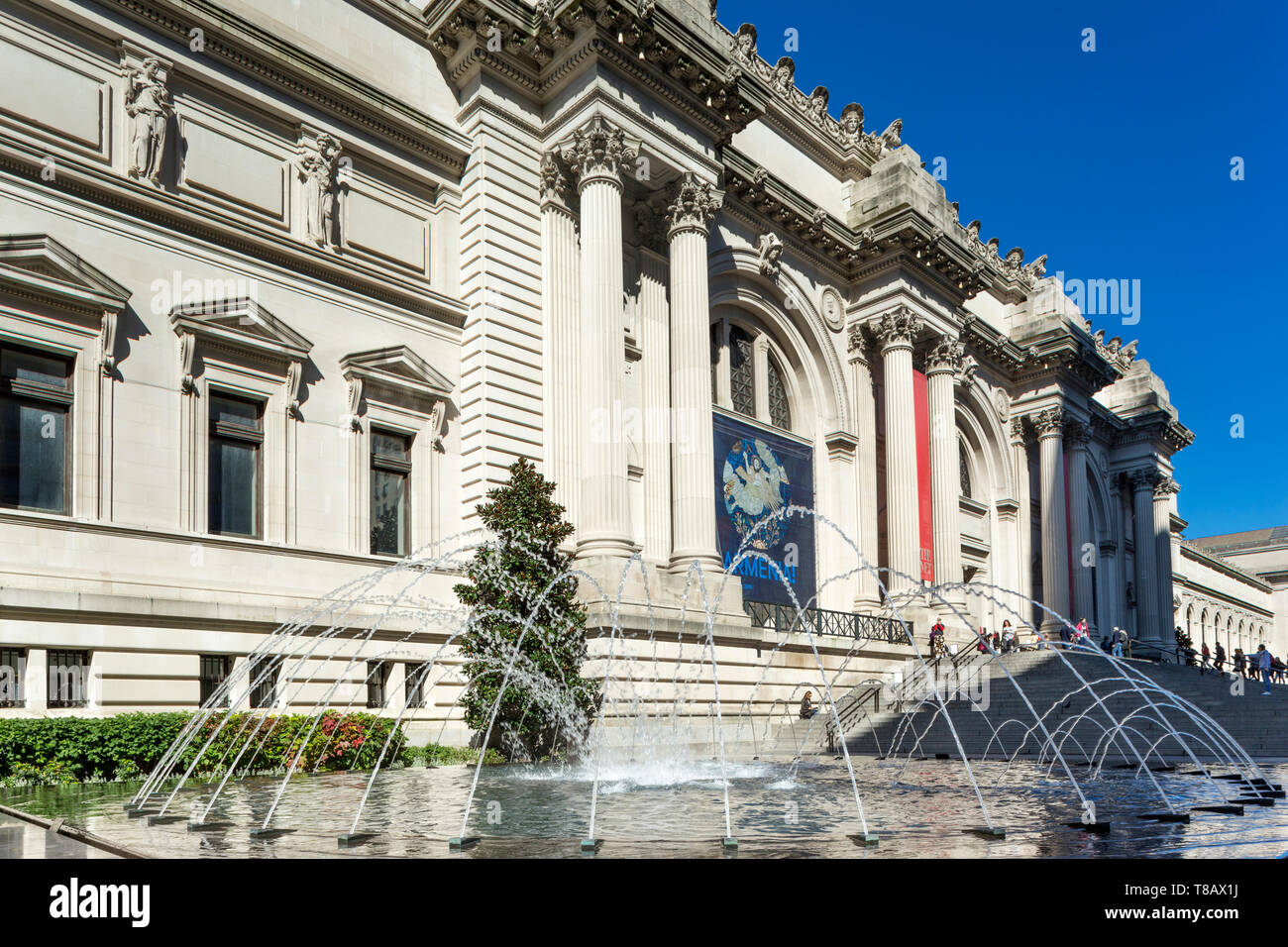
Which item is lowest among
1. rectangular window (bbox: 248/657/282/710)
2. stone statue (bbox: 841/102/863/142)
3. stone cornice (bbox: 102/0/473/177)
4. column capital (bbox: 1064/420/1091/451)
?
rectangular window (bbox: 248/657/282/710)

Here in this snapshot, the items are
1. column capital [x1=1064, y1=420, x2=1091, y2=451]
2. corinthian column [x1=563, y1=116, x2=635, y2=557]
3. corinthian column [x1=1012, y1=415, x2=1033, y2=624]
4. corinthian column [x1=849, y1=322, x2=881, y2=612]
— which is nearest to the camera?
corinthian column [x1=563, y1=116, x2=635, y2=557]

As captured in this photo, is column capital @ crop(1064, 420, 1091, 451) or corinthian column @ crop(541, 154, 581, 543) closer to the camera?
corinthian column @ crop(541, 154, 581, 543)

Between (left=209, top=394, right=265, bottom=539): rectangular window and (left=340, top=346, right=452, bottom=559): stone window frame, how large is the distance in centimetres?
205

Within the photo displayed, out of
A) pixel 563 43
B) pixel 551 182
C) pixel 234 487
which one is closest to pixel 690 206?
pixel 551 182

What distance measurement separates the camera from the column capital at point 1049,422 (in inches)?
1929

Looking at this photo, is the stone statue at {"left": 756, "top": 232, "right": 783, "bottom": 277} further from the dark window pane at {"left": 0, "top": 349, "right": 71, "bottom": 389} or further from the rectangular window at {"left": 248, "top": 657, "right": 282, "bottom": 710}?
the dark window pane at {"left": 0, "top": 349, "right": 71, "bottom": 389}

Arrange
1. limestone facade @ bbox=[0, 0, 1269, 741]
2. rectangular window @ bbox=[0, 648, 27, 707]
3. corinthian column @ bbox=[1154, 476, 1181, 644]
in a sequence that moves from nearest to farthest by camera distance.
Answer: rectangular window @ bbox=[0, 648, 27, 707] < limestone facade @ bbox=[0, 0, 1269, 741] < corinthian column @ bbox=[1154, 476, 1181, 644]

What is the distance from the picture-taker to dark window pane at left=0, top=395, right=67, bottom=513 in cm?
1738

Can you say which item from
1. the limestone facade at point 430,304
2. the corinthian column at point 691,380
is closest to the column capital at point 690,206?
the corinthian column at point 691,380

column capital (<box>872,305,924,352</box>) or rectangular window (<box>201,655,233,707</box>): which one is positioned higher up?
column capital (<box>872,305,924,352</box>)

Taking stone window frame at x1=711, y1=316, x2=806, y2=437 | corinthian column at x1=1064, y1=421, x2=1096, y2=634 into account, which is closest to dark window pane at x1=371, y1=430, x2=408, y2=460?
stone window frame at x1=711, y1=316, x2=806, y2=437
